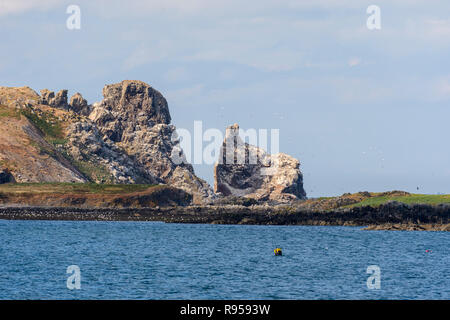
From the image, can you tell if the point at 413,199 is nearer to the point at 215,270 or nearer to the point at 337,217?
the point at 337,217

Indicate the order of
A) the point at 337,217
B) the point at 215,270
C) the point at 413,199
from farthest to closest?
1. the point at 413,199
2. the point at 337,217
3. the point at 215,270

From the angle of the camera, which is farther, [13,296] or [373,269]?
[373,269]

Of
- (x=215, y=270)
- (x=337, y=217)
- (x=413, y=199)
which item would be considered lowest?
(x=337, y=217)

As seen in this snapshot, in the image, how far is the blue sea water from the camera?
51.6 metres

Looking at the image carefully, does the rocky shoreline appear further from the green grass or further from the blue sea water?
the blue sea water

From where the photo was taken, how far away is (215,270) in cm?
6706

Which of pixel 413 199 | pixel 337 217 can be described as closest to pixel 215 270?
pixel 337 217

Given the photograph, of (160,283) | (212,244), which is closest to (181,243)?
(212,244)

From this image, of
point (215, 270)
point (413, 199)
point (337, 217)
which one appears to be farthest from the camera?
point (413, 199)

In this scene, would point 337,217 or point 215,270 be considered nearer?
point 215,270
